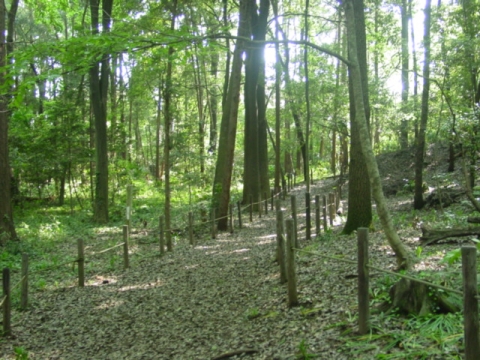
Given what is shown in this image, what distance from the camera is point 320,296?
6.42m

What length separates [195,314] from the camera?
23.9 ft

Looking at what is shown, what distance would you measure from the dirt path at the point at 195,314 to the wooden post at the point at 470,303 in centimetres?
148

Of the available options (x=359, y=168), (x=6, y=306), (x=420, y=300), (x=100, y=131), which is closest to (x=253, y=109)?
(x=100, y=131)

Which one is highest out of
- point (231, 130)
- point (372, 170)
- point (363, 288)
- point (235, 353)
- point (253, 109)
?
point (253, 109)

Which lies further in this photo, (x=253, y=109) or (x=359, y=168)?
(x=253, y=109)

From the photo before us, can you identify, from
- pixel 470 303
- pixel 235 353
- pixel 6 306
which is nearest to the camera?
pixel 470 303

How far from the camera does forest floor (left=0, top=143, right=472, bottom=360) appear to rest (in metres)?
5.39

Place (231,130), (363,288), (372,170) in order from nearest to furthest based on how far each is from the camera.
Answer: (363,288) → (372,170) → (231,130)

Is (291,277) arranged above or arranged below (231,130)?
below

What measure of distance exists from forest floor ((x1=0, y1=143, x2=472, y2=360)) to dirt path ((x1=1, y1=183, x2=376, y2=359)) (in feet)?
0.06

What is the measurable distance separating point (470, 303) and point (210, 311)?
475 centimetres

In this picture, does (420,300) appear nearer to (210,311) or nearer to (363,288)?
(363,288)

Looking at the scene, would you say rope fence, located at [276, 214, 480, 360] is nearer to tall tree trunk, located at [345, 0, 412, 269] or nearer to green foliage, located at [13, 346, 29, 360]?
tall tree trunk, located at [345, 0, 412, 269]

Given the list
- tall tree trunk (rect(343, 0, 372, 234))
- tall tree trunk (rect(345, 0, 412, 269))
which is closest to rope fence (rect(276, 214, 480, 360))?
tall tree trunk (rect(345, 0, 412, 269))
